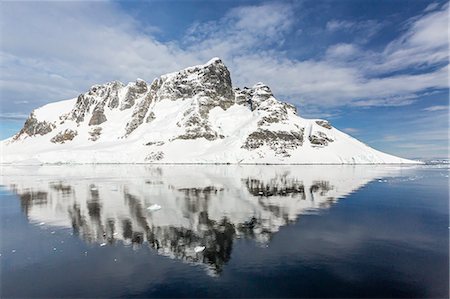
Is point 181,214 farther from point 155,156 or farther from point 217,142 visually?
point 217,142

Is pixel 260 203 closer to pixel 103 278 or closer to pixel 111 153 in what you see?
pixel 103 278

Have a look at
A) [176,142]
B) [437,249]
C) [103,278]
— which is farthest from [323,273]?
[176,142]

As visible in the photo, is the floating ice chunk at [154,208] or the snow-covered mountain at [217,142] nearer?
the floating ice chunk at [154,208]

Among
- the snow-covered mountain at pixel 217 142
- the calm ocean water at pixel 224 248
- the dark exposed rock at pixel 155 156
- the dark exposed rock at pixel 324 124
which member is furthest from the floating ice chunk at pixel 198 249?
the dark exposed rock at pixel 324 124

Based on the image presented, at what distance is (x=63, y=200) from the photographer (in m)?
44.4

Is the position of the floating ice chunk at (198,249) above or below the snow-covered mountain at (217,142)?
below

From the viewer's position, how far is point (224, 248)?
77.2 ft

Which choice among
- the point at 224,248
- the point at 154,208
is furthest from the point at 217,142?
the point at 224,248

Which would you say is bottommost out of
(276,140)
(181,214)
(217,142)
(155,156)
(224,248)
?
(224,248)

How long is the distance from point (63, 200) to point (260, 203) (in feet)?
85.2

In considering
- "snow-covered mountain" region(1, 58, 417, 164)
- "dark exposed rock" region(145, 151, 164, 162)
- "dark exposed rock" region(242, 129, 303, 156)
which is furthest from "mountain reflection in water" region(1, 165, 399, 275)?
"dark exposed rock" region(145, 151, 164, 162)

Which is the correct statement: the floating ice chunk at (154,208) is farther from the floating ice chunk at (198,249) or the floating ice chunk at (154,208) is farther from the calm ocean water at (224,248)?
the floating ice chunk at (198,249)

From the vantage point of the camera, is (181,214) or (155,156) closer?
(181,214)

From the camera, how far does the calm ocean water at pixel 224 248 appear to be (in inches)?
683
